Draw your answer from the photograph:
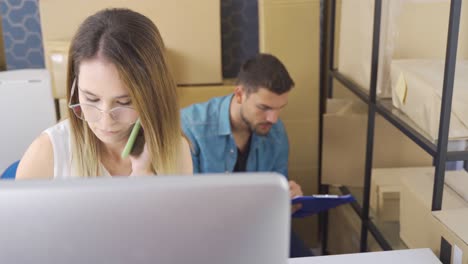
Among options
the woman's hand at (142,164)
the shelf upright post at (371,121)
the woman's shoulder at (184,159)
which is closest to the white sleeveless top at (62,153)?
the woman's hand at (142,164)

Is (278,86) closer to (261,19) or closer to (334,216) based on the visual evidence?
(261,19)

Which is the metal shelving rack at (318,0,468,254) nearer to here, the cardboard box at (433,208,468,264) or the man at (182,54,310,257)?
the cardboard box at (433,208,468,264)

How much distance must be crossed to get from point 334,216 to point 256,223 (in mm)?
2090

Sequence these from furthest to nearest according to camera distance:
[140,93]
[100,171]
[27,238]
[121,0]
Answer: [121,0] < [100,171] < [140,93] < [27,238]

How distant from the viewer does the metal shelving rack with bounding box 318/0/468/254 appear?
1.38 metres

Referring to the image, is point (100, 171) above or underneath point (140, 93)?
underneath

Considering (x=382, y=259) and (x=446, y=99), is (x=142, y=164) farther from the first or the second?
(x=446, y=99)

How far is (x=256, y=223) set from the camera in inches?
22.5

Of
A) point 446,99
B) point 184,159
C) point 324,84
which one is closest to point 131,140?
point 184,159

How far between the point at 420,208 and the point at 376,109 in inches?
16.7

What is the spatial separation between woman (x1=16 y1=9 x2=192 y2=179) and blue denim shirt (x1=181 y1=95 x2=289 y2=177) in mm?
828

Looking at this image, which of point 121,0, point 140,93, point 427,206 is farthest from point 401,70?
point 121,0

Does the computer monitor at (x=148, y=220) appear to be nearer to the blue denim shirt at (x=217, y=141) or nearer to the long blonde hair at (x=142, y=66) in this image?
the long blonde hair at (x=142, y=66)

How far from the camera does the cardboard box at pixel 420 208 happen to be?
60.4 inches
